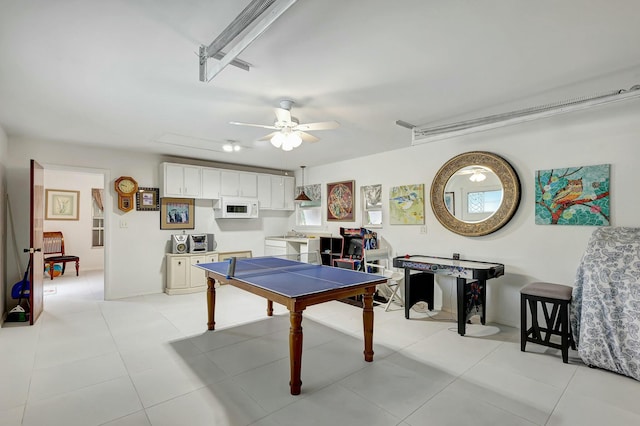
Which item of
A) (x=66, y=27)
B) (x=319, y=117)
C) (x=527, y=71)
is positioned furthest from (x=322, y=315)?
(x=66, y=27)

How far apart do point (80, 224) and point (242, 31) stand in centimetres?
820

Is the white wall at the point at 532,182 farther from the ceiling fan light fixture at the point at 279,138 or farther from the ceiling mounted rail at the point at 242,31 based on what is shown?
the ceiling mounted rail at the point at 242,31

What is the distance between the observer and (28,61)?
229cm

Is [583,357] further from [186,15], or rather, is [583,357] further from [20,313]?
[20,313]

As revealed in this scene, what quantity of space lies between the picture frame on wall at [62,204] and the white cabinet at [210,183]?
4.29 meters

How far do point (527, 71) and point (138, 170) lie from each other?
5.74 meters

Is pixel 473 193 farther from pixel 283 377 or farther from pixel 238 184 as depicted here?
pixel 238 184

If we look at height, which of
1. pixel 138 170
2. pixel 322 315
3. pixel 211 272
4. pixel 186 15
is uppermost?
pixel 186 15

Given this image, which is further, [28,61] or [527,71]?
[527,71]

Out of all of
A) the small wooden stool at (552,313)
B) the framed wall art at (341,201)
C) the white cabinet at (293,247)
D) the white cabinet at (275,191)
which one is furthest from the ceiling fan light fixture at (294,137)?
the white cabinet at (275,191)

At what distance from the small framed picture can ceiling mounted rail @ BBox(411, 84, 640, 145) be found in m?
4.56

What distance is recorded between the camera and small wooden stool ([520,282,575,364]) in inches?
113

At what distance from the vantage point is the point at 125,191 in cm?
518

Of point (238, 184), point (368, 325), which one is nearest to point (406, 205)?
point (368, 325)
